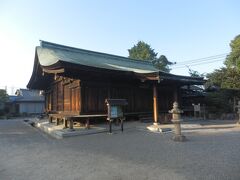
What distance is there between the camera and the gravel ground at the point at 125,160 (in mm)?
5570

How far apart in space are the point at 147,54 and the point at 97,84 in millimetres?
28736

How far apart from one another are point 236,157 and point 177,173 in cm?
228

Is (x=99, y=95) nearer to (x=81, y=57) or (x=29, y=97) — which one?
(x=81, y=57)

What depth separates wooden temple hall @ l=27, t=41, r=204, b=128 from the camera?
13.7 m

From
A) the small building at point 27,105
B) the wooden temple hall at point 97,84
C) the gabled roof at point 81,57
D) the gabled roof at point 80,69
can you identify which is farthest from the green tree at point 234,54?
the small building at point 27,105

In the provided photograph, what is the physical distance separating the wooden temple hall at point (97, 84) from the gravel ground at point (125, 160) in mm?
4435

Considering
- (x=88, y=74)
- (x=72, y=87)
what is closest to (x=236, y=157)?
(x=88, y=74)

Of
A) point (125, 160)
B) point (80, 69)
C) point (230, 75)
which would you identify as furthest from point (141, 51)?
point (125, 160)

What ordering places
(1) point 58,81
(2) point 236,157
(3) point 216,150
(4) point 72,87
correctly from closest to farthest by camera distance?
(2) point 236,157 → (3) point 216,150 → (4) point 72,87 → (1) point 58,81

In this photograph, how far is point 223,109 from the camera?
826 inches

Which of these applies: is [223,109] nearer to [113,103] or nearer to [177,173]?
[113,103]

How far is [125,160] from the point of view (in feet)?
22.5

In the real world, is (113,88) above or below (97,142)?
above

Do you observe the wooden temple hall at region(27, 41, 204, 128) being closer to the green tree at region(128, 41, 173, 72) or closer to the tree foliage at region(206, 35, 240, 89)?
the tree foliage at region(206, 35, 240, 89)
